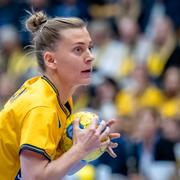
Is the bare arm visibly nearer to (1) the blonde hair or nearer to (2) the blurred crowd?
(1) the blonde hair

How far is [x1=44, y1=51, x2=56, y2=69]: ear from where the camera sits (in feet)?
13.1

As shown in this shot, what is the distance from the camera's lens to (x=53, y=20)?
410cm

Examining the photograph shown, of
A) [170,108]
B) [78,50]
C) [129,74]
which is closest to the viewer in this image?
[78,50]

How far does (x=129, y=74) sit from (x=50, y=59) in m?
4.70

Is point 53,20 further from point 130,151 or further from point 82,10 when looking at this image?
point 82,10

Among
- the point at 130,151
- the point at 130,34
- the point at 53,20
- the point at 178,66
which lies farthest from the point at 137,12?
the point at 53,20

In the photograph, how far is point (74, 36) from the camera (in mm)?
3992

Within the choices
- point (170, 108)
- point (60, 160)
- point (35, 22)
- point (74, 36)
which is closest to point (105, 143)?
point (60, 160)

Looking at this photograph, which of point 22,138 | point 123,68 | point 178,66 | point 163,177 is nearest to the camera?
point 22,138

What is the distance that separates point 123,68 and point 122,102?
0.71 m

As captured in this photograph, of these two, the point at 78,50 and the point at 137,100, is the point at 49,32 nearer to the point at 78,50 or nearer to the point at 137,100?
the point at 78,50

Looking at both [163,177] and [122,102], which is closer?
[163,177]

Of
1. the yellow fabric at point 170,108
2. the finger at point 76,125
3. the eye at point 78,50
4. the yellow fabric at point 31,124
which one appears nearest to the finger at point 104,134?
the finger at point 76,125

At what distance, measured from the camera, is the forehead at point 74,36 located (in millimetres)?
3986
